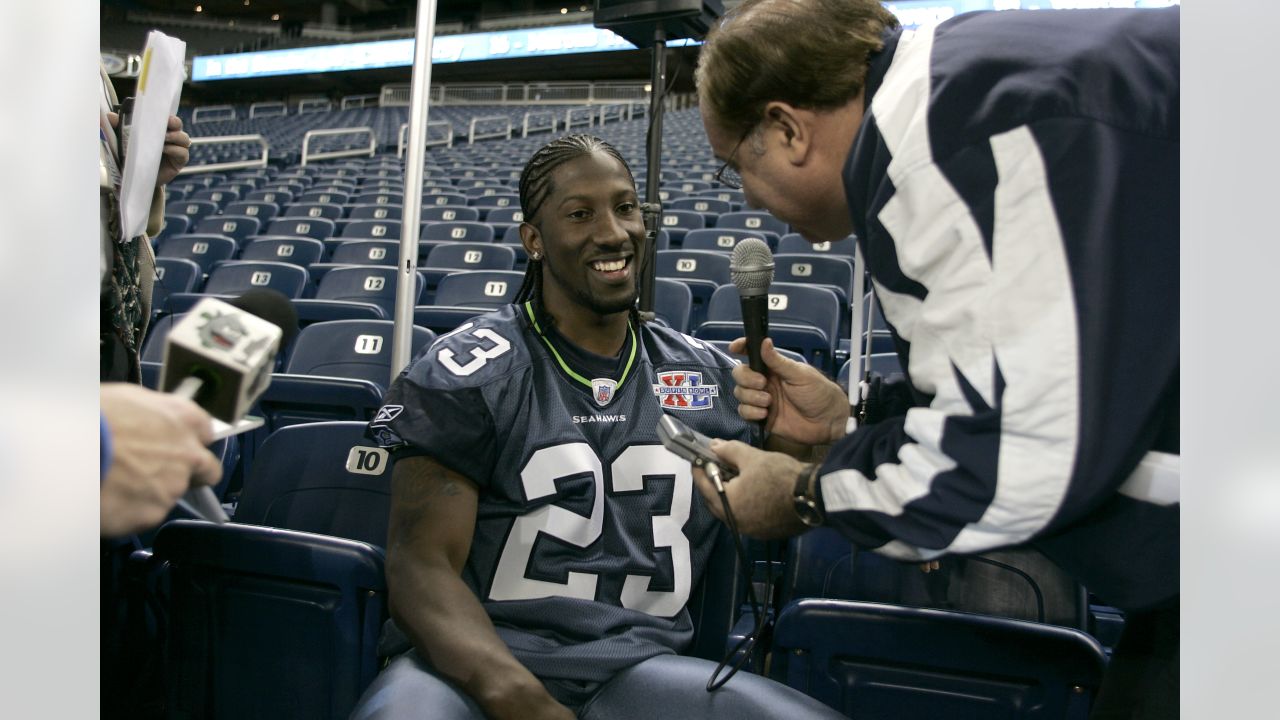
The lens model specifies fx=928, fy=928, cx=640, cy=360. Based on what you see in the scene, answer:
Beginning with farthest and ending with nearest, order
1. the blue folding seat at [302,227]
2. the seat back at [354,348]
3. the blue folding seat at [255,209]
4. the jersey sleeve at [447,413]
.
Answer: the blue folding seat at [255,209] → the blue folding seat at [302,227] → the seat back at [354,348] → the jersey sleeve at [447,413]

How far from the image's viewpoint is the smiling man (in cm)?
133

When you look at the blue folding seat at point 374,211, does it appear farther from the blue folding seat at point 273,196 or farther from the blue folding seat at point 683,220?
the blue folding seat at point 683,220

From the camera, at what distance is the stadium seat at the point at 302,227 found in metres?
6.18

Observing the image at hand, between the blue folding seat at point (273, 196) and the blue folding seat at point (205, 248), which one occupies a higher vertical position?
the blue folding seat at point (273, 196)

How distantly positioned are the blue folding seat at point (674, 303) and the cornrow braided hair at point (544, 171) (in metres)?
2.04

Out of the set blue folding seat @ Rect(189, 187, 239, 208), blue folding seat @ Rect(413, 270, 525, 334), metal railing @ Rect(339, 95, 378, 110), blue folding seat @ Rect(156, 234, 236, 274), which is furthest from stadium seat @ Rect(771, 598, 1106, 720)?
metal railing @ Rect(339, 95, 378, 110)

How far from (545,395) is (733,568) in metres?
0.47

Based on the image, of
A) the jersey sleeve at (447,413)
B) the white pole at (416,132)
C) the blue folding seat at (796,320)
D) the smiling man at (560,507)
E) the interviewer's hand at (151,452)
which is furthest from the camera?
the blue folding seat at (796,320)

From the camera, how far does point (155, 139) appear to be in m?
0.69

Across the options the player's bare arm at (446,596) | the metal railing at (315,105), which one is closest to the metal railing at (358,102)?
the metal railing at (315,105)

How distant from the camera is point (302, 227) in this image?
20.4 ft

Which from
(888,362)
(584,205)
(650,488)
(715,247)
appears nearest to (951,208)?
(650,488)
